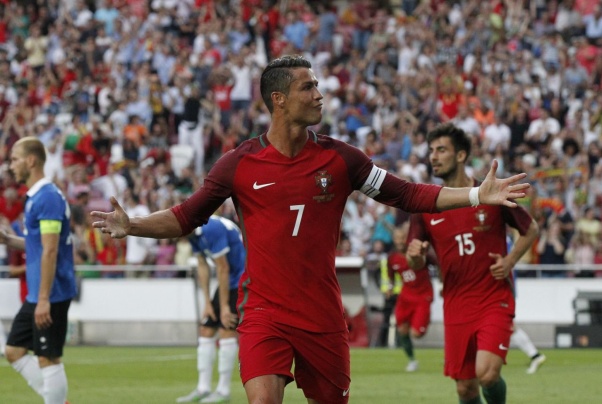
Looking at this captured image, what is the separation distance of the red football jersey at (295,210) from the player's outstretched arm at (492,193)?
15 cm

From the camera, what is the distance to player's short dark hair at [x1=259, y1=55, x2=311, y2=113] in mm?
7895

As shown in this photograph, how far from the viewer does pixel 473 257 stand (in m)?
10.5

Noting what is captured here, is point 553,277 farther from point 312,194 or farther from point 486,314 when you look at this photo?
point 312,194

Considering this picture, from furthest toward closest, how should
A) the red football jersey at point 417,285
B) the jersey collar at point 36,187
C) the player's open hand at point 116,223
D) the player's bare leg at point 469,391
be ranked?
the red football jersey at point 417,285 < the jersey collar at point 36,187 < the player's bare leg at point 469,391 < the player's open hand at point 116,223

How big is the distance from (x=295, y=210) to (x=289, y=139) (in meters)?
0.46

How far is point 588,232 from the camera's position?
73.8ft

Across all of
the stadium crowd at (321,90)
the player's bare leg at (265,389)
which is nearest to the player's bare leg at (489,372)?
the player's bare leg at (265,389)

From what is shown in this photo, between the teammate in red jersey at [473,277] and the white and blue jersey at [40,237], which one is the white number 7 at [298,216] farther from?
the white and blue jersey at [40,237]

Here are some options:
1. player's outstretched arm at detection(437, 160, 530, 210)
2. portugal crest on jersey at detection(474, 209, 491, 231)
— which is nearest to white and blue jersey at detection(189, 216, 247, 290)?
portugal crest on jersey at detection(474, 209, 491, 231)

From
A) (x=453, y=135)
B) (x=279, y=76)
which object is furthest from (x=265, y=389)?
(x=453, y=135)

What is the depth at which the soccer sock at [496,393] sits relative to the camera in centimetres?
1017

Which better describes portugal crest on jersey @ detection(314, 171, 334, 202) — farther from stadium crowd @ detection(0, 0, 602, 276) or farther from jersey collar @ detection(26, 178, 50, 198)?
stadium crowd @ detection(0, 0, 602, 276)

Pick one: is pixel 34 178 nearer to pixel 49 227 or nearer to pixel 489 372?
pixel 49 227

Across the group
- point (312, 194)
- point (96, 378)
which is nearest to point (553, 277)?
point (96, 378)
